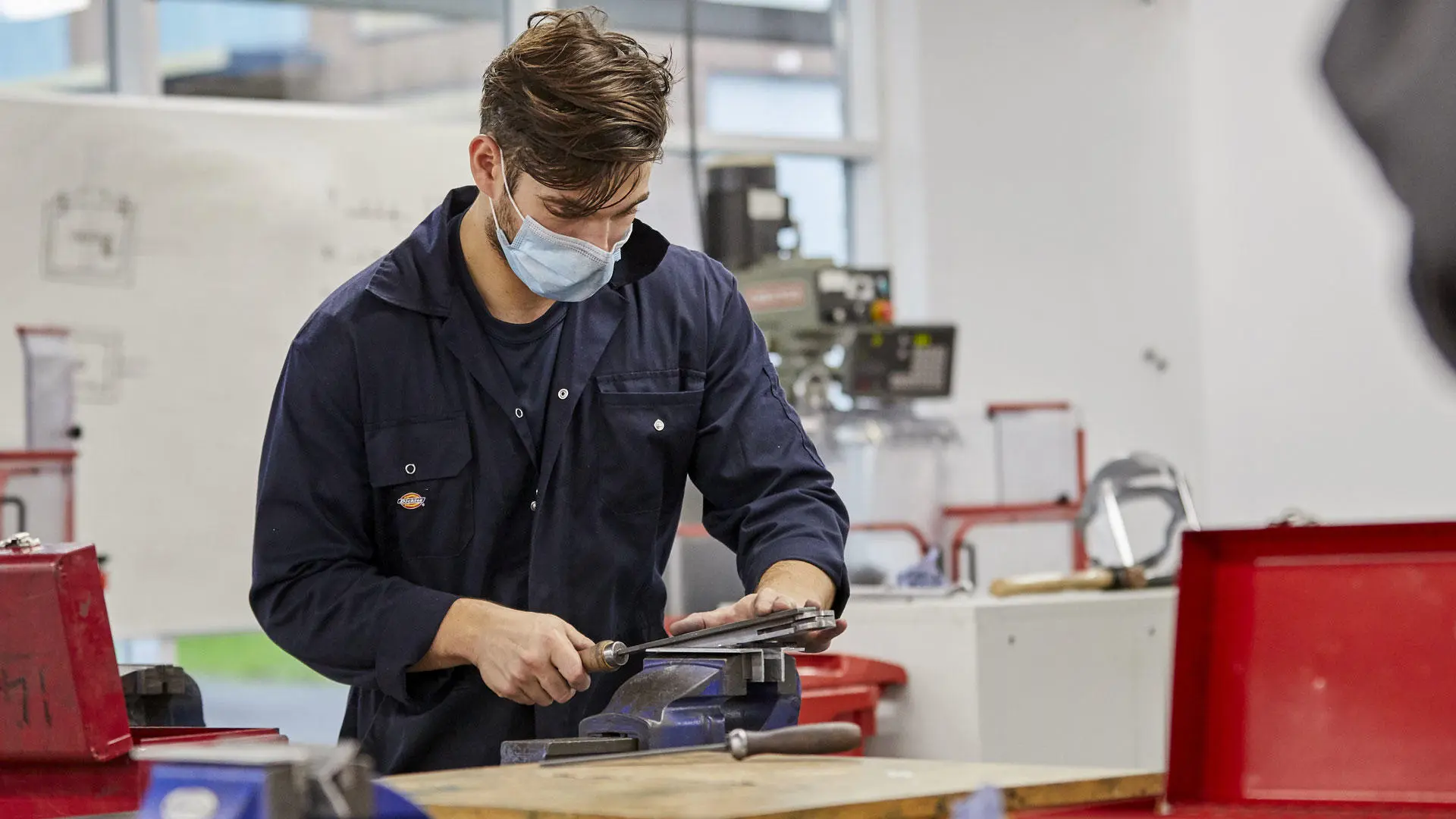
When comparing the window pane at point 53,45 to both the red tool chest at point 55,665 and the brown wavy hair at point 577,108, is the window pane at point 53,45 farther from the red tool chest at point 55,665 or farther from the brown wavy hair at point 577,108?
the red tool chest at point 55,665

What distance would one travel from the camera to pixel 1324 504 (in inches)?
227

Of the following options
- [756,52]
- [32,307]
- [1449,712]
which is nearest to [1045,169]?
[756,52]

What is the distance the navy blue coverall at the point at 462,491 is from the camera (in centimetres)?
157

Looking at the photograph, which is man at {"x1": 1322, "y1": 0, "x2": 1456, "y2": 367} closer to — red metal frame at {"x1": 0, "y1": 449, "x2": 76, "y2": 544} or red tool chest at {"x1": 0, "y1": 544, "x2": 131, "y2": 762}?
red metal frame at {"x1": 0, "y1": 449, "x2": 76, "y2": 544}

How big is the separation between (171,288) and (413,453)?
121 inches

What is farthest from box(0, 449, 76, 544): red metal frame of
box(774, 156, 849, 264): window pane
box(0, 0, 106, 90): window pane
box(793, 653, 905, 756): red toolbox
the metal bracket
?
box(774, 156, 849, 264): window pane

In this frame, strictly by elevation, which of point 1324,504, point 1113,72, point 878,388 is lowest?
point 1324,504

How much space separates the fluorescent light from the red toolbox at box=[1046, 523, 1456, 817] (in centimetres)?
424

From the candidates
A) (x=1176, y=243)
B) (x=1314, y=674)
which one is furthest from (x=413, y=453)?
(x=1176, y=243)

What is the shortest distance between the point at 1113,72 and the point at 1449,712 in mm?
5234

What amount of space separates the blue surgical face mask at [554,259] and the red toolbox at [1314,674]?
0.69 m

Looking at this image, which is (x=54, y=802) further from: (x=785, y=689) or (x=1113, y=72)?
(x=1113, y=72)

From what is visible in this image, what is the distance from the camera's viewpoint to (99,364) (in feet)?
14.1

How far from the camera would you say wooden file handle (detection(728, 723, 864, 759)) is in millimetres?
1297
